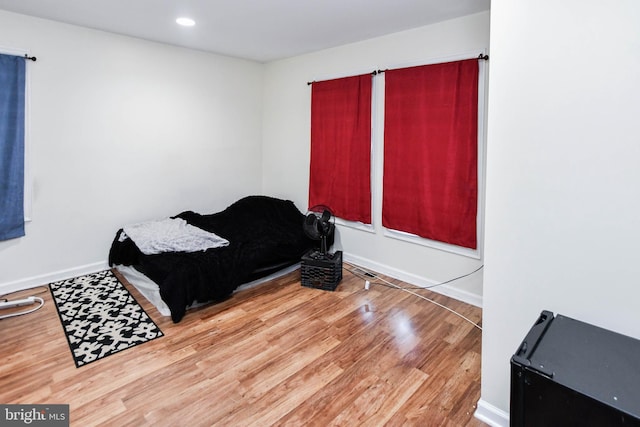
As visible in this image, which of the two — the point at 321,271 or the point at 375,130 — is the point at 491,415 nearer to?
the point at 321,271

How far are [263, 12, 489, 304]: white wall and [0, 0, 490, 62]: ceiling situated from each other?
0.40 feet

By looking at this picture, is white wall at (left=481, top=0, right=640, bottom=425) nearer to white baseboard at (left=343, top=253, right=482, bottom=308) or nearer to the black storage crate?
white baseboard at (left=343, top=253, right=482, bottom=308)

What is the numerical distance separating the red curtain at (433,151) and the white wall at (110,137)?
2.23 meters

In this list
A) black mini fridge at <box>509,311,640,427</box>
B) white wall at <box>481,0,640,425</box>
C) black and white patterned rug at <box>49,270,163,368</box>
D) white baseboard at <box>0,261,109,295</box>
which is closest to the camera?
black mini fridge at <box>509,311,640,427</box>

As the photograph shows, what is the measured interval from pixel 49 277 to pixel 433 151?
3.75 metres

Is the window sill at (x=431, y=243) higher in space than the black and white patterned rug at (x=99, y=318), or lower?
higher

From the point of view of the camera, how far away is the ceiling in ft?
8.76

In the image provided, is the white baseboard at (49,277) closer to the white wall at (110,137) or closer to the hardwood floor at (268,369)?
the white wall at (110,137)

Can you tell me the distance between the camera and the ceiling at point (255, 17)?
2670 mm

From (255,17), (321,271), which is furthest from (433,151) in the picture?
(255,17)

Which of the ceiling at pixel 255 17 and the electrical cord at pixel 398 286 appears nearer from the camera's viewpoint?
the ceiling at pixel 255 17

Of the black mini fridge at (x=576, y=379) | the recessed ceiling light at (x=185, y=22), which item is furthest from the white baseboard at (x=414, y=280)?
the recessed ceiling light at (x=185, y=22)

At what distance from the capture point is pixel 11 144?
3.00m

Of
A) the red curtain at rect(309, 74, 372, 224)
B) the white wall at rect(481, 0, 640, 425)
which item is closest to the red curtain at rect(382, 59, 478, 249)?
the red curtain at rect(309, 74, 372, 224)
